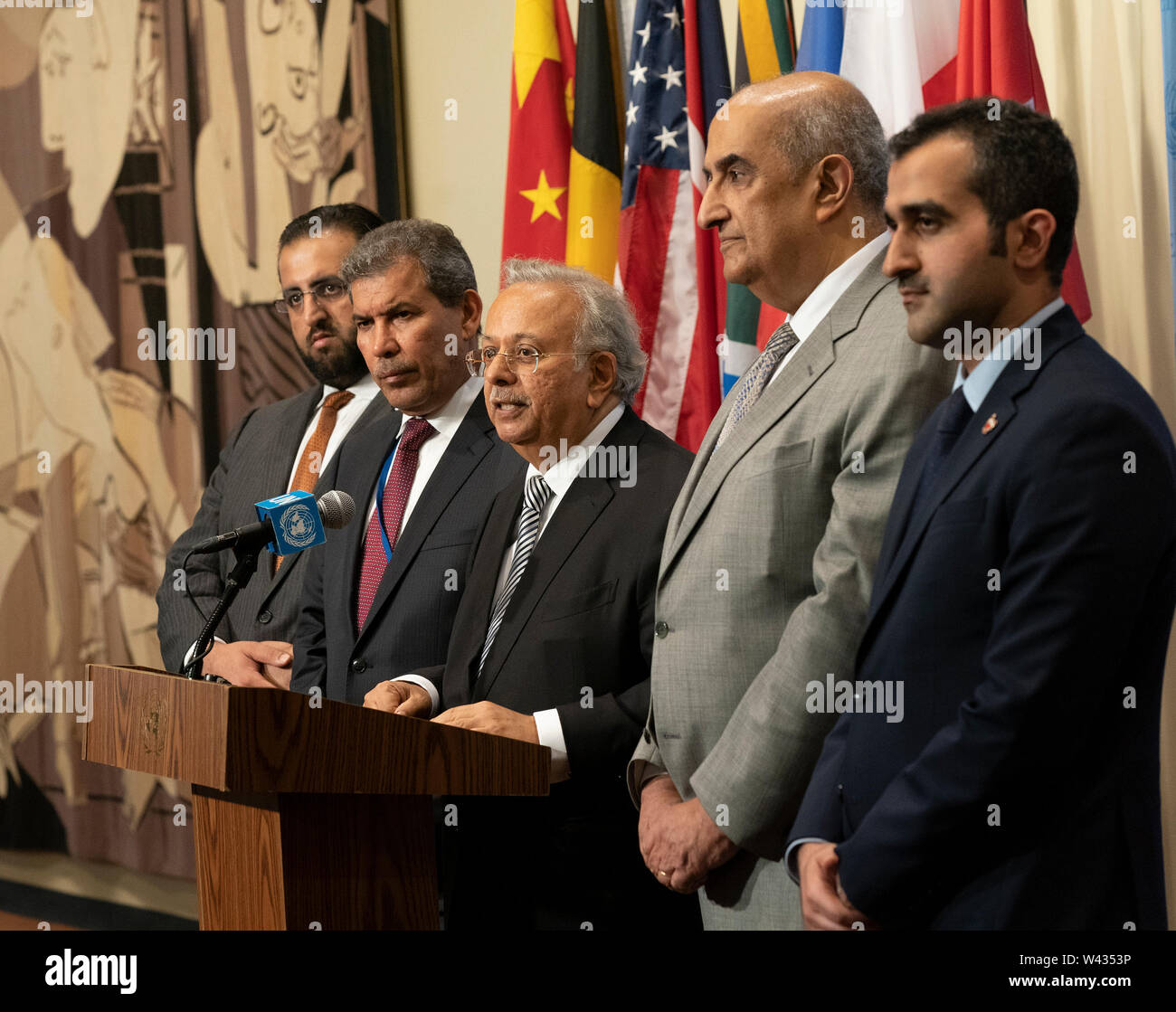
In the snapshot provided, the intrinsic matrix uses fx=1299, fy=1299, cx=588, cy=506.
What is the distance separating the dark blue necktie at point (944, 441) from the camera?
1.72 metres

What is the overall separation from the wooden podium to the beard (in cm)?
160

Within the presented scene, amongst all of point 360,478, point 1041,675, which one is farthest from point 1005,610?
point 360,478

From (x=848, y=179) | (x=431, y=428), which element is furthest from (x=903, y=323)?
(x=431, y=428)

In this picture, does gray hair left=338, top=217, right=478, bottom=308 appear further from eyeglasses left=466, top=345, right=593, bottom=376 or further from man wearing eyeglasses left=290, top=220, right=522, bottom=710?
eyeglasses left=466, top=345, right=593, bottom=376

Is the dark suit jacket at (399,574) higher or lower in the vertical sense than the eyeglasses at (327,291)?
lower

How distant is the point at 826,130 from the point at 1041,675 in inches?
42.5

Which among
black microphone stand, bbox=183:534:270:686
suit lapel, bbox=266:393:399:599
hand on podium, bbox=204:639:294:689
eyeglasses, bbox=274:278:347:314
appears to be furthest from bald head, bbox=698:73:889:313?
eyeglasses, bbox=274:278:347:314

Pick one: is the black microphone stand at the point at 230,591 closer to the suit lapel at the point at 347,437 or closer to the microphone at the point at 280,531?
the microphone at the point at 280,531

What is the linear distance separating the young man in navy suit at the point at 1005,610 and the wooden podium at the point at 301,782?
0.55 m

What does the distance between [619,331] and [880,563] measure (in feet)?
3.40

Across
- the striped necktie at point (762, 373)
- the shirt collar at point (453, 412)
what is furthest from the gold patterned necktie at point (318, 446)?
the striped necktie at point (762, 373)

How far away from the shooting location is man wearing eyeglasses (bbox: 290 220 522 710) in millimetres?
2734

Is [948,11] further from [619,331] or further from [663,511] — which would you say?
[663,511]

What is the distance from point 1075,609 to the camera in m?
1.49
